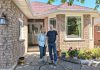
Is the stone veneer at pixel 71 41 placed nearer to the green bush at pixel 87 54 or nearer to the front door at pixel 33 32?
the green bush at pixel 87 54

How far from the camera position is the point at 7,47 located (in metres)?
10.1

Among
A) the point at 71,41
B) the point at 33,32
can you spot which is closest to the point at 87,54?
the point at 71,41

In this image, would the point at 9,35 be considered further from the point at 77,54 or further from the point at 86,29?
the point at 86,29

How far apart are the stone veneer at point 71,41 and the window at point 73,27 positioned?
1.31 feet

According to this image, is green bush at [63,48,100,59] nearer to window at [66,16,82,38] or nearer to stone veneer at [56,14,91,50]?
stone veneer at [56,14,91,50]

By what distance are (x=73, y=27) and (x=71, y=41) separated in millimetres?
1167

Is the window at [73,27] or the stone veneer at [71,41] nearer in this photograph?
the stone veneer at [71,41]

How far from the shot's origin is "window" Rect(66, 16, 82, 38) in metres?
18.0

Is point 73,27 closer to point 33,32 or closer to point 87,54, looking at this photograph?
point 87,54

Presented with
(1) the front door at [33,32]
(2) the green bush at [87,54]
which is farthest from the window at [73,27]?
(1) the front door at [33,32]

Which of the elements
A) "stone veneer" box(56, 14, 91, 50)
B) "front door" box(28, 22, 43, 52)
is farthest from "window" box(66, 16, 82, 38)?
"front door" box(28, 22, 43, 52)

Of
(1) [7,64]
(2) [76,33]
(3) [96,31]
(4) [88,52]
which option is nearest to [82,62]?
(4) [88,52]

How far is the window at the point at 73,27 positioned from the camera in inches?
710

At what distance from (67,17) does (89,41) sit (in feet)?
8.60
